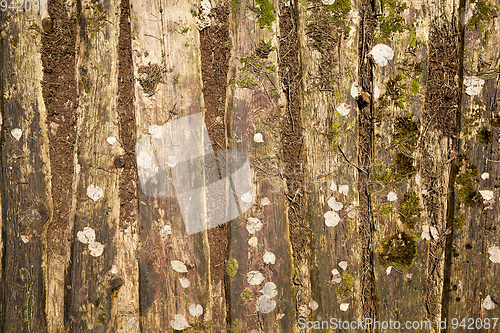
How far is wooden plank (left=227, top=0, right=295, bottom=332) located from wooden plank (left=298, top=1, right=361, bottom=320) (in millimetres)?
262

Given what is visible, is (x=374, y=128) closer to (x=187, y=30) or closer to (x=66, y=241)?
(x=187, y=30)

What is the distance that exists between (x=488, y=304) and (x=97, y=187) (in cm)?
399

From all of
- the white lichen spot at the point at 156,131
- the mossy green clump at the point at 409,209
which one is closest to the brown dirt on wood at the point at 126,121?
the white lichen spot at the point at 156,131

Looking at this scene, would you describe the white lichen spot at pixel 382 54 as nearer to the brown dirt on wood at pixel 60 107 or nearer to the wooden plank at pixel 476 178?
the wooden plank at pixel 476 178

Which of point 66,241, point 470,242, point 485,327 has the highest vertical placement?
point 66,241

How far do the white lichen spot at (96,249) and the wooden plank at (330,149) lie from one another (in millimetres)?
2024

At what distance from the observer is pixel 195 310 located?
2.46m

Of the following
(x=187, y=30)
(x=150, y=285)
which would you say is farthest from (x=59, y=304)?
(x=187, y=30)

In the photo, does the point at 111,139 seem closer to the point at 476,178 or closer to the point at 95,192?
the point at 95,192

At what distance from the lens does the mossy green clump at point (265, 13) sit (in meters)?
2.34

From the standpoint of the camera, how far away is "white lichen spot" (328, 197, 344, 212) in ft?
→ 7.91

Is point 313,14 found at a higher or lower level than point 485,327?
higher

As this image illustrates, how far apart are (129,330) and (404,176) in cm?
308

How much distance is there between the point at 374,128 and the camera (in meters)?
2.38
